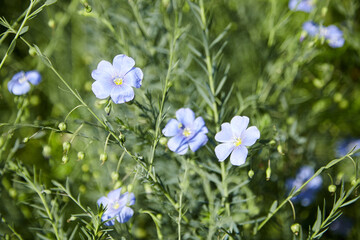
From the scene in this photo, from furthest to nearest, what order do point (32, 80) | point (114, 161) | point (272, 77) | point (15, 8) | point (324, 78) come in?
point (15, 8), point (324, 78), point (272, 77), point (114, 161), point (32, 80)

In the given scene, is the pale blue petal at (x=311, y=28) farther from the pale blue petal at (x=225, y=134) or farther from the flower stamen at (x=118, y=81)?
the flower stamen at (x=118, y=81)

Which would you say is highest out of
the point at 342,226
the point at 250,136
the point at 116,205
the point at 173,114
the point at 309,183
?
the point at 250,136

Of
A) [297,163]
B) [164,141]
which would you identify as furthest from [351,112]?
[164,141]

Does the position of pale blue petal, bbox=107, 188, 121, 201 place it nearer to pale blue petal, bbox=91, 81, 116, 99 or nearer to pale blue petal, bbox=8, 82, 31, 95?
pale blue petal, bbox=91, 81, 116, 99

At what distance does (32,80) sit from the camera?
1906 millimetres

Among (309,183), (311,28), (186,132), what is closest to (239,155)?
(186,132)

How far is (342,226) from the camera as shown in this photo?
229 centimetres

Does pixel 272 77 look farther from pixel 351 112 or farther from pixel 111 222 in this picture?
pixel 111 222

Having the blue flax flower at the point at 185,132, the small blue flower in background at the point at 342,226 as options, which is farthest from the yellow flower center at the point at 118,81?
the small blue flower in background at the point at 342,226

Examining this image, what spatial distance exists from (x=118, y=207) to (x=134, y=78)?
Result: 22.3 inches

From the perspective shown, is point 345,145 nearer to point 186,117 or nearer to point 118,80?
point 186,117

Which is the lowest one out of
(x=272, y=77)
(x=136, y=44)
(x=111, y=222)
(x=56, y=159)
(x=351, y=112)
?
(x=56, y=159)

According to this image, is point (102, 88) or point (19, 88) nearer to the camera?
point (102, 88)

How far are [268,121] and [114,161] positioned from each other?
92cm
